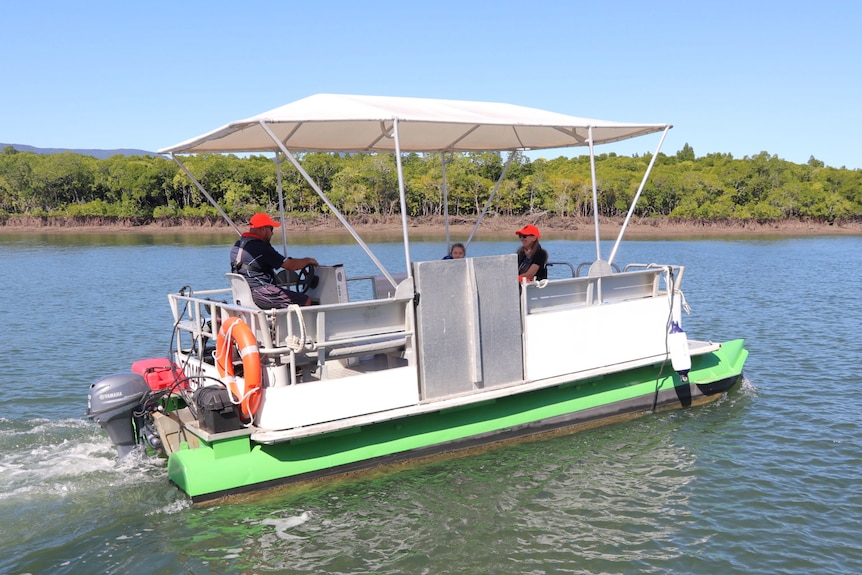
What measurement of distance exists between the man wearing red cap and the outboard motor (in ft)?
5.57

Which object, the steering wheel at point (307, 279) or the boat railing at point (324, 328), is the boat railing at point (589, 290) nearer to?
the boat railing at point (324, 328)

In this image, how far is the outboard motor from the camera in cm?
785

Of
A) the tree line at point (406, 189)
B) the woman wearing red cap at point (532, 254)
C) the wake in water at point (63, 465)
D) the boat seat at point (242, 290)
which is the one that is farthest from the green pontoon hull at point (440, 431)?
the tree line at point (406, 189)

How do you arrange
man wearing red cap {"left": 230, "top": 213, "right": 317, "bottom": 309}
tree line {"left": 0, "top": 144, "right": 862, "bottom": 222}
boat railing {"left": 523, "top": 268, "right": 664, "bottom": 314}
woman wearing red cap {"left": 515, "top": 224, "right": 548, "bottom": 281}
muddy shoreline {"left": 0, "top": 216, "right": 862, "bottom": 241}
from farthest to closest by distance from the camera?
tree line {"left": 0, "top": 144, "right": 862, "bottom": 222} → muddy shoreline {"left": 0, "top": 216, "right": 862, "bottom": 241} → woman wearing red cap {"left": 515, "top": 224, "right": 548, "bottom": 281} → boat railing {"left": 523, "top": 268, "right": 664, "bottom": 314} → man wearing red cap {"left": 230, "top": 213, "right": 317, "bottom": 309}

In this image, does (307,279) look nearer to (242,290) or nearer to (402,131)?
(242,290)

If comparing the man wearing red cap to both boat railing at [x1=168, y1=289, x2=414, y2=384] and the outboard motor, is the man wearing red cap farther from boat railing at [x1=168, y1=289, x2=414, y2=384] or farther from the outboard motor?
the outboard motor

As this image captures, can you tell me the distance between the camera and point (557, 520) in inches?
287

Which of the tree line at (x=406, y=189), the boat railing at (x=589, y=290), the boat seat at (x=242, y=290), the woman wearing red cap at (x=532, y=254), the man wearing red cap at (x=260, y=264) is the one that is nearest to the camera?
the boat seat at (x=242, y=290)

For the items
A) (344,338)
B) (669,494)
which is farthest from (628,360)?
(344,338)

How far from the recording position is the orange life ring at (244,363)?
7.00 meters

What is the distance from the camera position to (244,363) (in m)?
7.02

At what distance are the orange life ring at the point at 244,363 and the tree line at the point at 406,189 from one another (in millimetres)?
48456

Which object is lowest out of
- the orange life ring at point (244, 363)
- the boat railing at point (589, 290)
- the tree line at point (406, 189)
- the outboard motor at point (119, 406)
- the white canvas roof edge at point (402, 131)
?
the outboard motor at point (119, 406)

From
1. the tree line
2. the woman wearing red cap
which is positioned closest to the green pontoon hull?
the woman wearing red cap
